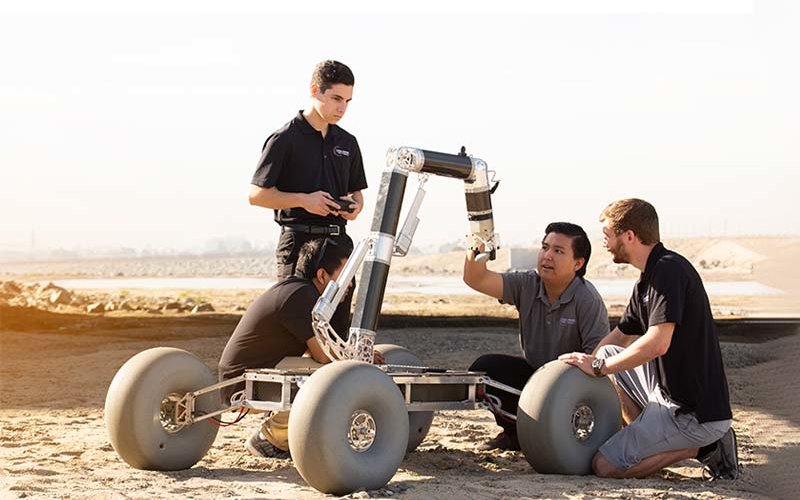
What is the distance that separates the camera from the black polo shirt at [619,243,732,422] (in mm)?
5246

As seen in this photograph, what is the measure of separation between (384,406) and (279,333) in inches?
37.4

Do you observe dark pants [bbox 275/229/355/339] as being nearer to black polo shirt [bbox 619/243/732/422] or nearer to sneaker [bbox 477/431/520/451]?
sneaker [bbox 477/431/520/451]

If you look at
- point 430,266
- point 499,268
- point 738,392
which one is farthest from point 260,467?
point 430,266

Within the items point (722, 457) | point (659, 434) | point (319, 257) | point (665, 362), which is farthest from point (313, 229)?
point (722, 457)

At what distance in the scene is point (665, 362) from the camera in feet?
17.7

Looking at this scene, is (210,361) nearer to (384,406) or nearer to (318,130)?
(318,130)

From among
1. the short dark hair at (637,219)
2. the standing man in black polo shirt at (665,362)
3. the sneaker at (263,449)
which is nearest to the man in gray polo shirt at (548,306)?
the standing man in black polo shirt at (665,362)

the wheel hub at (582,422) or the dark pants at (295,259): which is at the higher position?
the dark pants at (295,259)

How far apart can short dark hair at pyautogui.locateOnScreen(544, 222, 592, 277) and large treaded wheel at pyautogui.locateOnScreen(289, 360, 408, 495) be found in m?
1.56

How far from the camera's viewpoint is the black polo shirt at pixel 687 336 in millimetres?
5246

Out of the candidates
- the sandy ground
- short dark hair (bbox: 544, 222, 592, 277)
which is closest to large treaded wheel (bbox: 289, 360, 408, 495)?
the sandy ground

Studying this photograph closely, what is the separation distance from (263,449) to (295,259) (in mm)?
1042

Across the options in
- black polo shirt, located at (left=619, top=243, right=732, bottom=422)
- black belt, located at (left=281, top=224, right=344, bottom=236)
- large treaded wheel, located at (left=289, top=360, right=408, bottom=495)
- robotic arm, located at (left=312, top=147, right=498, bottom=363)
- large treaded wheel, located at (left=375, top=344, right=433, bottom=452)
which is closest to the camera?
large treaded wheel, located at (left=289, top=360, right=408, bottom=495)

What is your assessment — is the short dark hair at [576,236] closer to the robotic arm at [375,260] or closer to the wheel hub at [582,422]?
Result: the wheel hub at [582,422]
